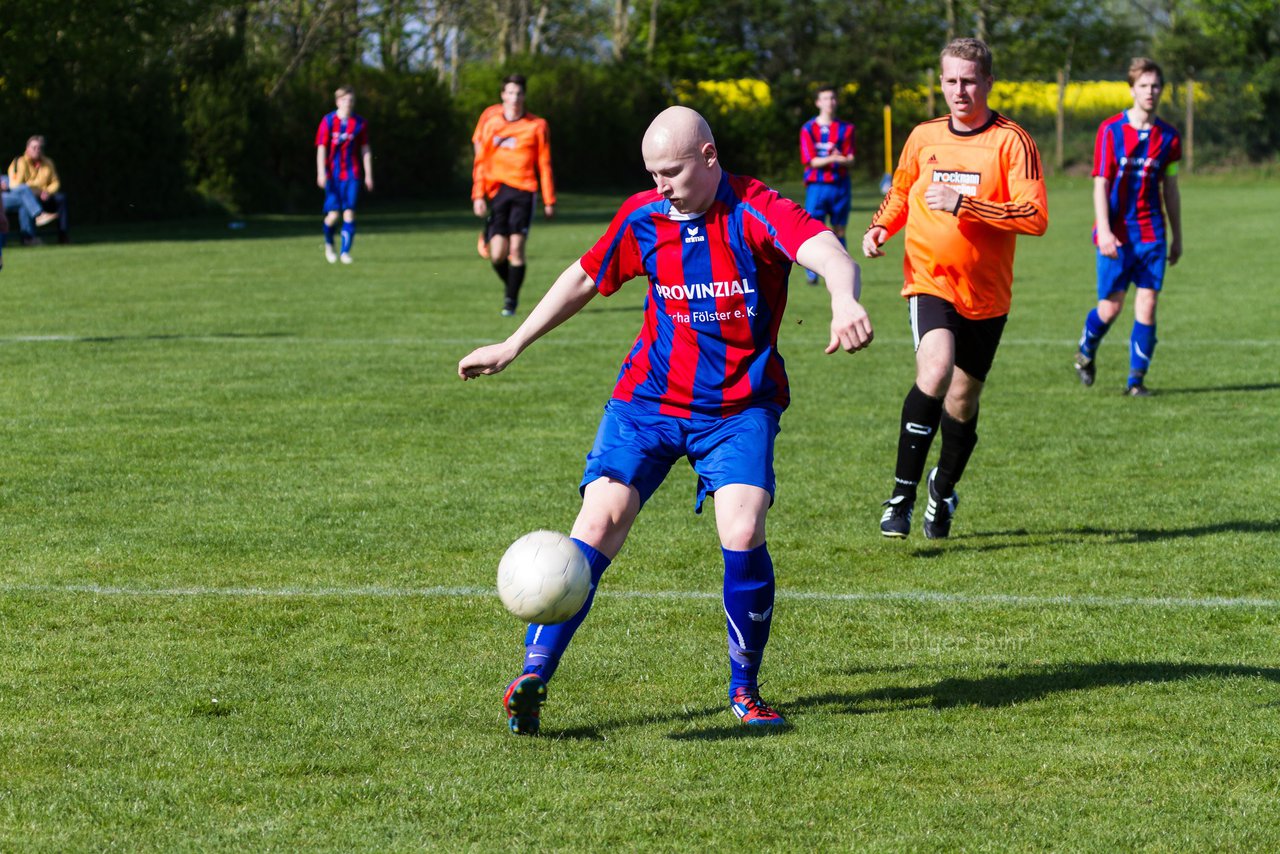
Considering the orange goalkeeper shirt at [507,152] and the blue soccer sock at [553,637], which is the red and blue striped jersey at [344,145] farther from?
the blue soccer sock at [553,637]

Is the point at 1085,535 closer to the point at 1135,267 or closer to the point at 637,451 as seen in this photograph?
the point at 637,451

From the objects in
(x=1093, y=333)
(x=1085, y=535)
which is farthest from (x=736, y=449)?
(x=1093, y=333)

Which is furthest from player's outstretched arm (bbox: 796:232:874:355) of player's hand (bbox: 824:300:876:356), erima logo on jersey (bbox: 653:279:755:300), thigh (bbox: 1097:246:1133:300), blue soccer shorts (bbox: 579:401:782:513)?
thigh (bbox: 1097:246:1133:300)

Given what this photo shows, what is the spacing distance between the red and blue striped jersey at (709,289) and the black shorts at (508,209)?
12.4m

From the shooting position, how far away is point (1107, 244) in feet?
36.7

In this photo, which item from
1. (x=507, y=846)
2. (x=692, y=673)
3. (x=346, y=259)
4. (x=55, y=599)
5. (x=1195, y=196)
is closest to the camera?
(x=507, y=846)

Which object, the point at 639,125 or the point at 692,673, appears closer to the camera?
the point at 692,673

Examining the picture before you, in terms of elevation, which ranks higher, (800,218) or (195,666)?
(800,218)

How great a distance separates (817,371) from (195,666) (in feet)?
26.5

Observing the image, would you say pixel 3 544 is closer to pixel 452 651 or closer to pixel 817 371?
pixel 452 651

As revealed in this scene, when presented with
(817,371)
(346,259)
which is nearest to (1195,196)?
(346,259)

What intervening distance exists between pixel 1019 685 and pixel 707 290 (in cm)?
153

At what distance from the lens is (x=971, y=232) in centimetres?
749

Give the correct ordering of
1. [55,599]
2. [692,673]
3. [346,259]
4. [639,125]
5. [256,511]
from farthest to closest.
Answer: [639,125] < [346,259] < [256,511] < [55,599] < [692,673]
